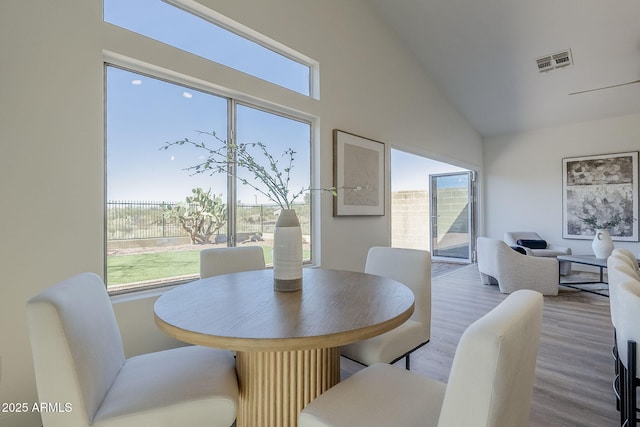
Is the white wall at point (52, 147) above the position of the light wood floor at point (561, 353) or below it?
above

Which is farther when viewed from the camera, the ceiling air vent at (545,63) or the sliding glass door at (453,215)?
the sliding glass door at (453,215)

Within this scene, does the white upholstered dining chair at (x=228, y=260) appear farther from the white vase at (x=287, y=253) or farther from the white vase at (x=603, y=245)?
the white vase at (x=603, y=245)

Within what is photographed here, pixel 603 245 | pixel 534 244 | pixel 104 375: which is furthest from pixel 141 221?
pixel 534 244

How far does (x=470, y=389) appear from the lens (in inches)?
26.0

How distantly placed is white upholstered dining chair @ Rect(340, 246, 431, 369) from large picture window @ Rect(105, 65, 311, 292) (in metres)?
1.14

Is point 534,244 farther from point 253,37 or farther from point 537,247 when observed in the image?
point 253,37

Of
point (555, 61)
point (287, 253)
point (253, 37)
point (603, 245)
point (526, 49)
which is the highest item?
point (526, 49)

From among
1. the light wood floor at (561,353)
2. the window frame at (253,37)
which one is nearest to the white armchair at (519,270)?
the light wood floor at (561,353)

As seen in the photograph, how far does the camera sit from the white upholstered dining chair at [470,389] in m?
0.64

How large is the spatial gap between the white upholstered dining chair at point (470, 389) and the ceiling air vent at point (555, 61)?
4.53m

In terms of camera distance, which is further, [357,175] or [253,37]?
[357,175]

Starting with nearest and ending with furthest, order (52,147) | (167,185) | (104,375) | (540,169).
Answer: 1. (104,375)
2. (52,147)
3. (167,185)
4. (540,169)

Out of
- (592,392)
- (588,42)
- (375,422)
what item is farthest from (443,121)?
(375,422)

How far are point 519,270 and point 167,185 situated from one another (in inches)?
168
